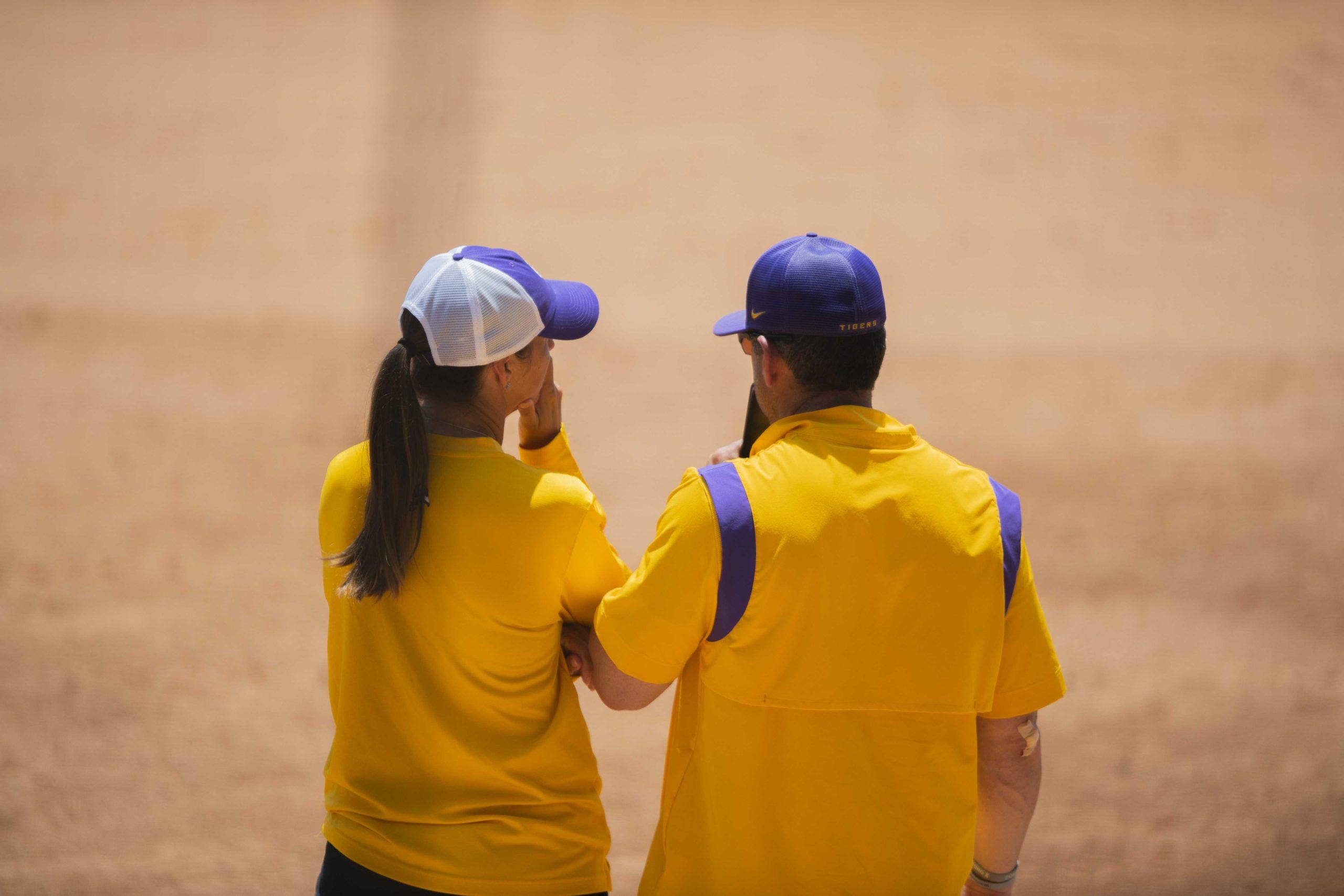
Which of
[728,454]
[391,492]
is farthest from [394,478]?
[728,454]

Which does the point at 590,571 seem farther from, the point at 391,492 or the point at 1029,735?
the point at 1029,735

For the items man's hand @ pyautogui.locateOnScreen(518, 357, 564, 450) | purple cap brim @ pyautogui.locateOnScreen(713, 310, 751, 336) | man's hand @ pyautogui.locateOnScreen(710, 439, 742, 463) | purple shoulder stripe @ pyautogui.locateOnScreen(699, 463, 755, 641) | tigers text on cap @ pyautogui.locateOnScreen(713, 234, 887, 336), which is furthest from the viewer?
man's hand @ pyautogui.locateOnScreen(710, 439, 742, 463)

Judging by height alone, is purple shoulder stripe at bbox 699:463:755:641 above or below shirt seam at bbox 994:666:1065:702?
above

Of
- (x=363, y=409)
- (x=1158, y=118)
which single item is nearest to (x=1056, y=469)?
(x=1158, y=118)

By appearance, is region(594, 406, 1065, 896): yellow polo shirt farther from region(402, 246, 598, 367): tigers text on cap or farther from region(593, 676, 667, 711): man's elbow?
region(402, 246, 598, 367): tigers text on cap

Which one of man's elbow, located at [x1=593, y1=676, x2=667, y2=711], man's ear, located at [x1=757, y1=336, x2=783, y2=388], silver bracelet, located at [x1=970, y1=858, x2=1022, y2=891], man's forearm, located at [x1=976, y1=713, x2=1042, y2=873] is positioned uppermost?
man's ear, located at [x1=757, y1=336, x2=783, y2=388]

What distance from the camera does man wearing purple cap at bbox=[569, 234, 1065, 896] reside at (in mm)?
1304

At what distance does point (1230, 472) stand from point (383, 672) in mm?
4214

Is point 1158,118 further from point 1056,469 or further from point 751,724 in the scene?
point 751,724

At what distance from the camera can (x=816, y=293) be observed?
1.39m

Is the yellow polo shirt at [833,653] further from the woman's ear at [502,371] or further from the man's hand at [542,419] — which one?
the man's hand at [542,419]

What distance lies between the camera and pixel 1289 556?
4.23 metres

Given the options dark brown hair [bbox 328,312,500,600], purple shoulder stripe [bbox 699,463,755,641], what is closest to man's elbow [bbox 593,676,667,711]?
purple shoulder stripe [bbox 699,463,755,641]

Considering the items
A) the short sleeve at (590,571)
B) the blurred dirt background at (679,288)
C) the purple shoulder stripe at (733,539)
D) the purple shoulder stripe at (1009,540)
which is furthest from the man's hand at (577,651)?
the blurred dirt background at (679,288)
